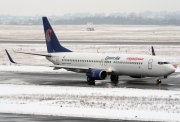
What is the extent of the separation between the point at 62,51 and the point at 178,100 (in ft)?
74.8

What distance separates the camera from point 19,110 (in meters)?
34.1

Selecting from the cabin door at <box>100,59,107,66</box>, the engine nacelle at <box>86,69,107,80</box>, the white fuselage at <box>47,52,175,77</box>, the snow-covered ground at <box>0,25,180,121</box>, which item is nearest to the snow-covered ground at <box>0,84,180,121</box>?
the snow-covered ground at <box>0,25,180,121</box>

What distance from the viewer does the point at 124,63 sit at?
169 ft

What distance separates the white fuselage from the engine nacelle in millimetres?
2089

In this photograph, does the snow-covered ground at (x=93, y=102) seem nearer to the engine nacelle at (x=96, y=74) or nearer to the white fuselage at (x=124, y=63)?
the engine nacelle at (x=96, y=74)

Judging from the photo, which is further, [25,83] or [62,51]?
[62,51]

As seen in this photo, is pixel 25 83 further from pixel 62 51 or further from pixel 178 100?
pixel 178 100

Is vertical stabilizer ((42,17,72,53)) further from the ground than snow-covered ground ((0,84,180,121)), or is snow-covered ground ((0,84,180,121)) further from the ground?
vertical stabilizer ((42,17,72,53))

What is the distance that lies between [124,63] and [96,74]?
3.47 metres

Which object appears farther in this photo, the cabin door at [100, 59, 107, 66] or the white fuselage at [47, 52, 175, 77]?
the cabin door at [100, 59, 107, 66]

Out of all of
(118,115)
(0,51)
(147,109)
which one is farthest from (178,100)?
(0,51)

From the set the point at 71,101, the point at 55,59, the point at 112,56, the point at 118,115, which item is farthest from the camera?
the point at 55,59

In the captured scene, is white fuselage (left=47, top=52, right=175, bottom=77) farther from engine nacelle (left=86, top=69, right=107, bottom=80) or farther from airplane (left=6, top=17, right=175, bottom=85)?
engine nacelle (left=86, top=69, right=107, bottom=80)

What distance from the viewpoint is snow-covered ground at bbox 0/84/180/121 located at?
3250 centimetres
